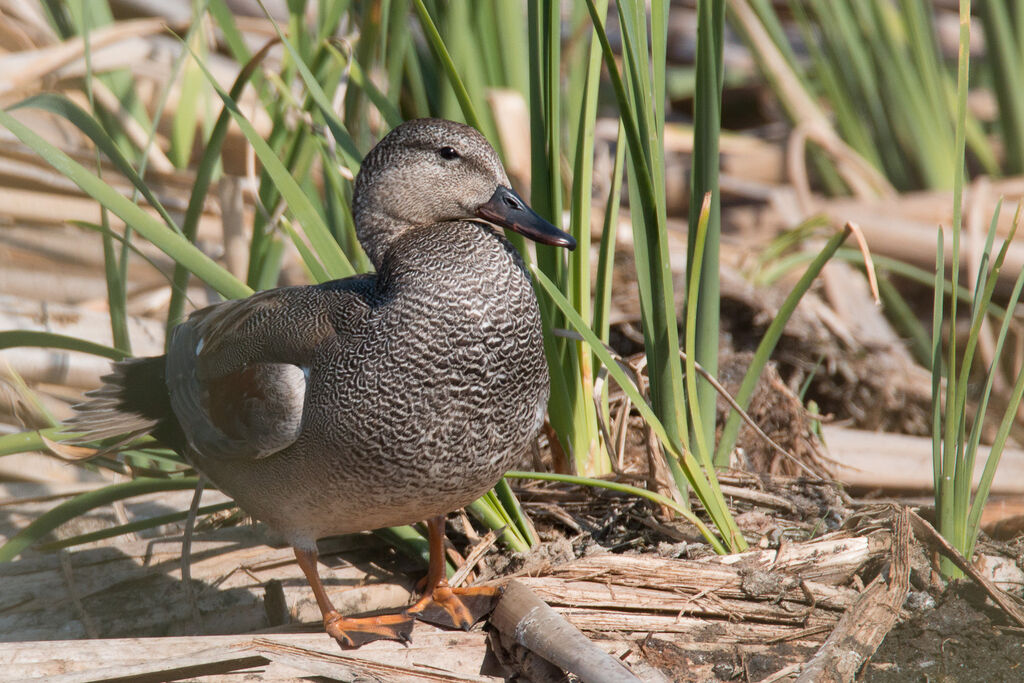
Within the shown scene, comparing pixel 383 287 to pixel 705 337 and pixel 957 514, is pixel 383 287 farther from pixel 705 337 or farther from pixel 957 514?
pixel 957 514

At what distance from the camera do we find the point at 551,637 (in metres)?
2.17

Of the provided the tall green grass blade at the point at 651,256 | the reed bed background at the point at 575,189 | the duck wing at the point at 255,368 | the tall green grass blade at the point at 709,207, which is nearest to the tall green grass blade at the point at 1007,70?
the reed bed background at the point at 575,189

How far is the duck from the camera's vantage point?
7.25 ft

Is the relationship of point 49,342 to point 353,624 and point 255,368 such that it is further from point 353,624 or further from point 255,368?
point 353,624

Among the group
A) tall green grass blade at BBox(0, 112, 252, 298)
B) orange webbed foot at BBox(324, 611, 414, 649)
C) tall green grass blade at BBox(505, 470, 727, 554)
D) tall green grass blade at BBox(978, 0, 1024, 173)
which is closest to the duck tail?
tall green grass blade at BBox(0, 112, 252, 298)

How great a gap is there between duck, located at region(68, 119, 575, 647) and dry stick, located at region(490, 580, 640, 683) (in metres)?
0.16

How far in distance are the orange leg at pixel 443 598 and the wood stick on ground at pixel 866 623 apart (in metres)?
0.79

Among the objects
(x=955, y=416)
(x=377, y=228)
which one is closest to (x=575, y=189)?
(x=377, y=228)

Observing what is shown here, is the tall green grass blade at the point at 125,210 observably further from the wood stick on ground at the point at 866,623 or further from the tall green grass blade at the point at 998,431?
the tall green grass blade at the point at 998,431

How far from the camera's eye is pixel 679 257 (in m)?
4.16

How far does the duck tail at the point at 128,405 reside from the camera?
106 inches

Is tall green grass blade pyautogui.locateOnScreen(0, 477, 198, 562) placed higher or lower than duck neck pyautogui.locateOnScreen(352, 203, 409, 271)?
lower

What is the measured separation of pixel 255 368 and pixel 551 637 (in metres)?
0.96

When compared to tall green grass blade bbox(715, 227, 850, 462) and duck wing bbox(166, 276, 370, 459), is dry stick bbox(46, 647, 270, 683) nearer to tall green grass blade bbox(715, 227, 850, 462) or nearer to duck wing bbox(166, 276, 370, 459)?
duck wing bbox(166, 276, 370, 459)
